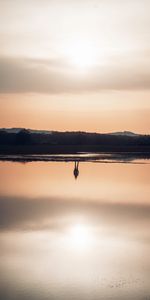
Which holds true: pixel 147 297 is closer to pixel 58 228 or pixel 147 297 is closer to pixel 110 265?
pixel 110 265

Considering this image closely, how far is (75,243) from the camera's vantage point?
59.3 ft

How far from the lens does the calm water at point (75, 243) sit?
43.9 feet

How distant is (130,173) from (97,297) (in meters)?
30.5

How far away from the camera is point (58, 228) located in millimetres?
20297

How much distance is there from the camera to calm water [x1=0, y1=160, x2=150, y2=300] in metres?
13.4

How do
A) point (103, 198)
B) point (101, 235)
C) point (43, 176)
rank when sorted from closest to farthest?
point (101, 235)
point (103, 198)
point (43, 176)

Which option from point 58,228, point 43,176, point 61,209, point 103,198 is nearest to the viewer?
point 58,228

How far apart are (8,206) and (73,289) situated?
1223 cm

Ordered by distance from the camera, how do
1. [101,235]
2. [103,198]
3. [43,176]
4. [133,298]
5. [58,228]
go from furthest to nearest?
1. [43,176]
2. [103,198]
3. [58,228]
4. [101,235]
5. [133,298]

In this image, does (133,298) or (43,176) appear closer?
(133,298)

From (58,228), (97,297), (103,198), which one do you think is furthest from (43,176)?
(97,297)

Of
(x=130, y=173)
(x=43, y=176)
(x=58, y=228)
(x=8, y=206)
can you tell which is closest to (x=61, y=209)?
(x=8, y=206)

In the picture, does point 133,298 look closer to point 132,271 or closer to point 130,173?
point 132,271

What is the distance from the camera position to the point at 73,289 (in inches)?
523
